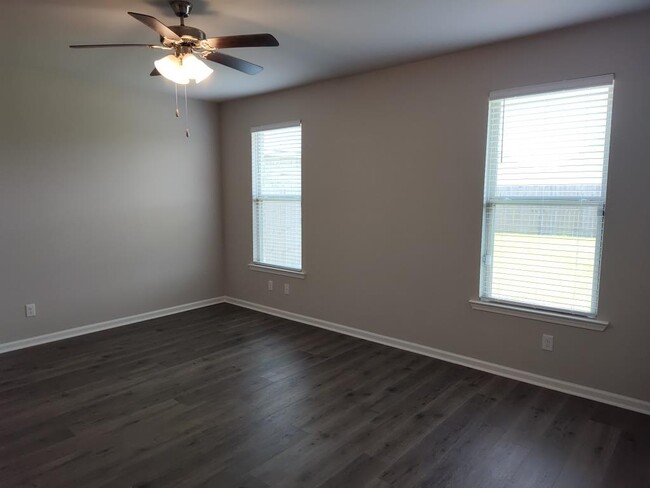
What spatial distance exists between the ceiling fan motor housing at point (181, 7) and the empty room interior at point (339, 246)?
18 mm

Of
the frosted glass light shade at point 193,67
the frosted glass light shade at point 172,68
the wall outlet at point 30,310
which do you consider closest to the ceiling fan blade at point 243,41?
the frosted glass light shade at point 193,67

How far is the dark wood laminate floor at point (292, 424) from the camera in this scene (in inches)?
88.0

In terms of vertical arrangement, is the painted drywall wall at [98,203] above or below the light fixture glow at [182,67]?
below

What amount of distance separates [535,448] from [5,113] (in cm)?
487

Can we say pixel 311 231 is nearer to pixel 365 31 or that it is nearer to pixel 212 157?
pixel 212 157

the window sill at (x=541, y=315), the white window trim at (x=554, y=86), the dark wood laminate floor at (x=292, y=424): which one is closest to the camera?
the dark wood laminate floor at (x=292, y=424)

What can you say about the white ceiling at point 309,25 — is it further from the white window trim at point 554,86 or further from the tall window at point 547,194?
the tall window at point 547,194

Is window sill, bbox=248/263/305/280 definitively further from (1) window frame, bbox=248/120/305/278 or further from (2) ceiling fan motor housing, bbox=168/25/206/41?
(2) ceiling fan motor housing, bbox=168/25/206/41

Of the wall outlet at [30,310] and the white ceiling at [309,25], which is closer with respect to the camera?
the white ceiling at [309,25]

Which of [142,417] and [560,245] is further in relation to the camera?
[560,245]

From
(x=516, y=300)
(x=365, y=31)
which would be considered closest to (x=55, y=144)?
(x=365, y=31)

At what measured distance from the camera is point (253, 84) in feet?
14.6

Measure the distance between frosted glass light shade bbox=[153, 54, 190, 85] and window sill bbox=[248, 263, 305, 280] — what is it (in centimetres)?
263

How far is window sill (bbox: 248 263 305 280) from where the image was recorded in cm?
484
